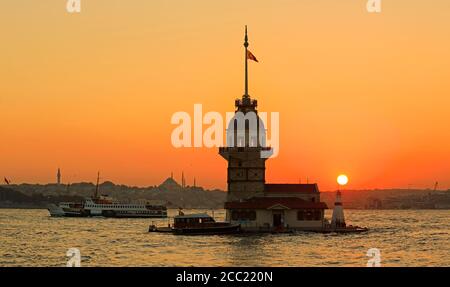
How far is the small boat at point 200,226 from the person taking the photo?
4006 inches

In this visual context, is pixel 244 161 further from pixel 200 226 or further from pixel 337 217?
pixel 337 217

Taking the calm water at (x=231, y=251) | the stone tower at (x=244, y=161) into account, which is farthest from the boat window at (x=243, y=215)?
the calm water at (x=231, y=251)

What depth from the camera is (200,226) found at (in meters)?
104

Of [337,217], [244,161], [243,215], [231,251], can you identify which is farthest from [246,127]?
[231,251]

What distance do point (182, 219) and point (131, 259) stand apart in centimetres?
3845

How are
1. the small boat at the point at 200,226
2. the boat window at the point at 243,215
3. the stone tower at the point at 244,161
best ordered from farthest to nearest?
the stone tower at the point at 244,161, the boat window at the point at 243,215, the small boat at the point at 200,226

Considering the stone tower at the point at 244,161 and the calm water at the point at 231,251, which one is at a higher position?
the stone tower at the point at 244,161

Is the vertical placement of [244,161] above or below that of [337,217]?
above

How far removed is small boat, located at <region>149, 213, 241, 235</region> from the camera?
102 m

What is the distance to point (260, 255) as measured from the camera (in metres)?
71.4

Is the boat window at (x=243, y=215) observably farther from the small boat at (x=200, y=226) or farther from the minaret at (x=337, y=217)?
the minaret at (x=337, y=217)

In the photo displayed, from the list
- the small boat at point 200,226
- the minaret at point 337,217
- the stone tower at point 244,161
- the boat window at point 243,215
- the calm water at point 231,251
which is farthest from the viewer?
the stone tower at point 244,161
